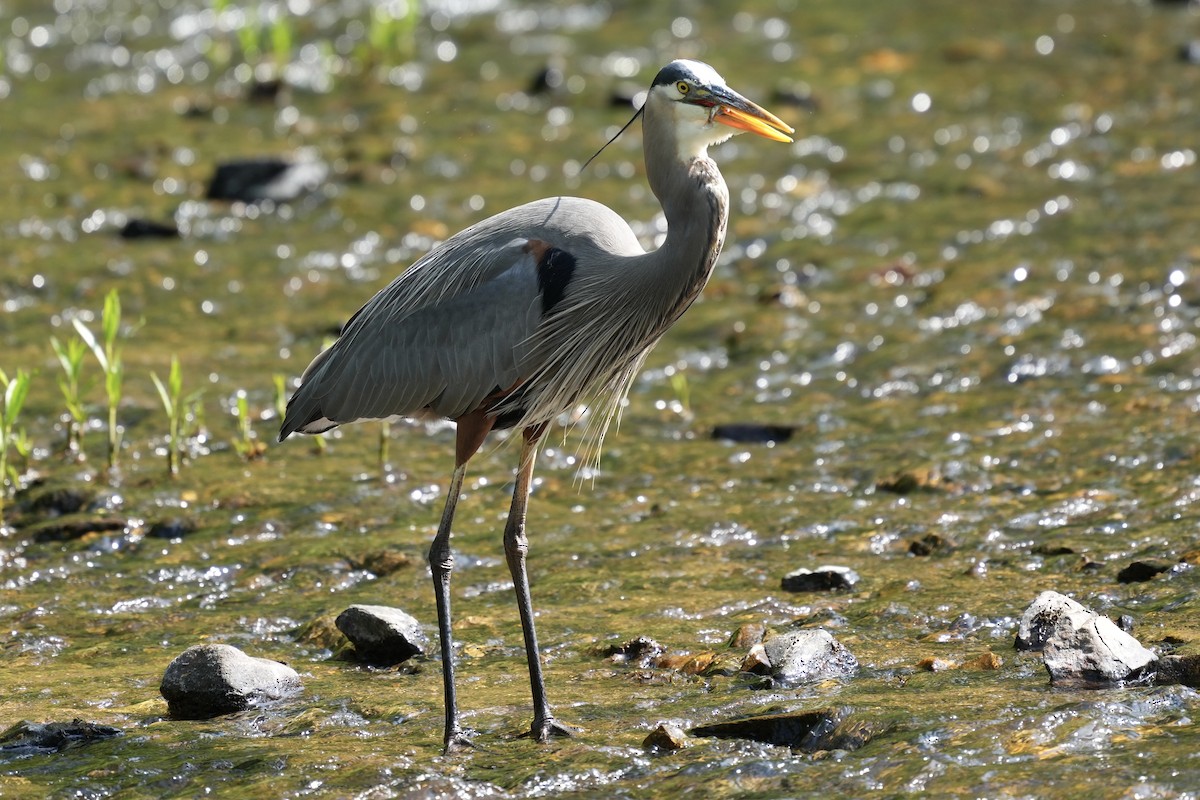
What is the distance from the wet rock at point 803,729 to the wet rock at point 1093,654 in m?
0.61

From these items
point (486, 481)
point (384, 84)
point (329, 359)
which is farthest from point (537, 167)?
point (329, 359)

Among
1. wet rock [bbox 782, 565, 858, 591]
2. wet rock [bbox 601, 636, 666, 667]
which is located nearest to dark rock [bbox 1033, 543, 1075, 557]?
wet rock [bbox 782, 565, 858, 591]

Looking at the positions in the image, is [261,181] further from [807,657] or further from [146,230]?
[807,657]

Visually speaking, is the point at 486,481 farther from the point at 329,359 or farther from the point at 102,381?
the point at 102,381

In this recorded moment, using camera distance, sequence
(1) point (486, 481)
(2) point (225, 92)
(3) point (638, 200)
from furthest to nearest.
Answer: (2) point (225, 92) < (3) point (638, 200) < (1) point (486, 481)

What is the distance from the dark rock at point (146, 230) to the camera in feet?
34.0

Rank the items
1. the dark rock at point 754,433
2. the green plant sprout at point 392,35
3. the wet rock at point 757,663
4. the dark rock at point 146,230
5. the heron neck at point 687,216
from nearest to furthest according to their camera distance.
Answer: the wet rock at point 757,663
the heron neck at point 687,216
the dark rock at point 754,433
the dark rock at point 146,230
the green plant sprout at point 392,35

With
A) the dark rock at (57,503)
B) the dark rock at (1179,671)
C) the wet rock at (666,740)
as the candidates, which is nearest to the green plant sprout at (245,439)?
the dark rock at (57,503)

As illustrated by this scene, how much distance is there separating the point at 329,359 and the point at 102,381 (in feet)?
9.14

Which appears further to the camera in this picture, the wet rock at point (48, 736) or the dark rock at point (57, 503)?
the dark rock at point (57, 503)

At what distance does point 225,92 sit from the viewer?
1291 centimetres

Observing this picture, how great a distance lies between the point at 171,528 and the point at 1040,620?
145 inches

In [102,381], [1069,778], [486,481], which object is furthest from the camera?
[102,381]

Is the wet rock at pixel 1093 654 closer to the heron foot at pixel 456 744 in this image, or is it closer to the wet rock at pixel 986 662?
the wet rock at pixel 986 662
